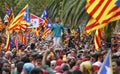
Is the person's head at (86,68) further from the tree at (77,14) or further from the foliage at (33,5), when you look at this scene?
the foliage at (33,5)

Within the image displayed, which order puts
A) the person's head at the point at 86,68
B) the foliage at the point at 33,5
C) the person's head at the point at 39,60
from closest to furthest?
the person's head at the point at 86,68 → the person's head at the point at 39,60 → the foliage at the point at 33,5

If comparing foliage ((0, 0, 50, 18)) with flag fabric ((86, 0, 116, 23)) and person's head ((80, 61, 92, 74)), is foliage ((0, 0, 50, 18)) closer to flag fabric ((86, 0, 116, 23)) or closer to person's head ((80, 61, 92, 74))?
flag fabric ((86, 0, 116, 23))

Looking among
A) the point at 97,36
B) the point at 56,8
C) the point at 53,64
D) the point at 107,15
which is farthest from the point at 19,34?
the point at 107,15

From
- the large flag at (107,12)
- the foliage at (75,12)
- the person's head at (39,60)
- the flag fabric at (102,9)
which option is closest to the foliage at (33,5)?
the foliage at (75,12)

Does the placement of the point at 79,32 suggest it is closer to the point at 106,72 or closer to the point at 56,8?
the point at 56,8

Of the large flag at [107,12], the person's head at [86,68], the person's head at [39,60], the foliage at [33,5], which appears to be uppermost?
the foliage at [33,5]

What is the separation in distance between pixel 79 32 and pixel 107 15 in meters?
30.1

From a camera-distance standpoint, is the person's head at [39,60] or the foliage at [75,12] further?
the foliage at [75,12]

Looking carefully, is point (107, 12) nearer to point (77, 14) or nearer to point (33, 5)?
point (77, 14)

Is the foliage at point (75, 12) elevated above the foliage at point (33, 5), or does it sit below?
below

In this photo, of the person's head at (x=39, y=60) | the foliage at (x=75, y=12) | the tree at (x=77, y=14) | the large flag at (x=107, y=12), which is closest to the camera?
the large flag at (x=107, y=12)

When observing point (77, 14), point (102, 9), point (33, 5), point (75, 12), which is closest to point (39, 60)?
point (102, 9)

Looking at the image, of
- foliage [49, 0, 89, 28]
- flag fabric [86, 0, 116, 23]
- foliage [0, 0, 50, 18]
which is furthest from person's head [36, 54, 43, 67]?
foliage [0, 0, 50, 18]

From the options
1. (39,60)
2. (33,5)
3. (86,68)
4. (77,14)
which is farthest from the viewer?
(33,5)
